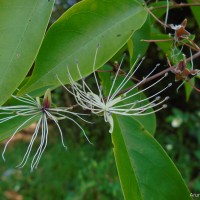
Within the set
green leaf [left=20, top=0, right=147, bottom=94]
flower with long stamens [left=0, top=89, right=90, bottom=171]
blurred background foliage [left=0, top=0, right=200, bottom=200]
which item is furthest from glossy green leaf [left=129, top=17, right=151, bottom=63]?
blurred background foliage [left=0, top=0, right=200, bottom=200]

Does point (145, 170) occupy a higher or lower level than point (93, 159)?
higher

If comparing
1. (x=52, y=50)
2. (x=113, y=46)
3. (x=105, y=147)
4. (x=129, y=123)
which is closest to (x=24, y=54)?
(x=52, y=50)

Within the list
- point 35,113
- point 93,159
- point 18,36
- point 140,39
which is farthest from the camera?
point 93,159

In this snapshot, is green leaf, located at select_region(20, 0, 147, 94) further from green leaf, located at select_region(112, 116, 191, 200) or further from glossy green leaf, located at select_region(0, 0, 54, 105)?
green leaf, located at select_region(112, 116, 191, 200)

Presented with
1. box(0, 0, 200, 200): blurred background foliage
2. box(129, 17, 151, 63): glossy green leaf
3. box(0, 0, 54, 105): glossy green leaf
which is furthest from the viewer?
box(0, 0, 200, 200): blurred background foliage

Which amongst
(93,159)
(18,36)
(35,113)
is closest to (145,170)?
(35,113)

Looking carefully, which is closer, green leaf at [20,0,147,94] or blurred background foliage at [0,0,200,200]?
green leaf at [20,0,147,94]

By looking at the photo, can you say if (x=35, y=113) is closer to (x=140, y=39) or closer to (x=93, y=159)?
(x=140, y=39)
